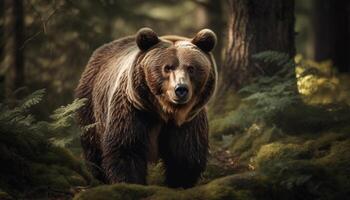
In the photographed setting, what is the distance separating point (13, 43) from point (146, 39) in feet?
17.0

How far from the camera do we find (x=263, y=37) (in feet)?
31.2

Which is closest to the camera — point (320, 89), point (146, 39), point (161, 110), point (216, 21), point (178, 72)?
point (178, 72)

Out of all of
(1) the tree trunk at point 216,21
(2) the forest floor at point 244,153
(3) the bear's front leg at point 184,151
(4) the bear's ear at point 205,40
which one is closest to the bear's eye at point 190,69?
(4) the bear's ear at point 205,40

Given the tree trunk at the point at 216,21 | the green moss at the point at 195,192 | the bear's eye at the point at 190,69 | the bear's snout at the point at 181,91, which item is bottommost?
the green moss at the point at 195,192

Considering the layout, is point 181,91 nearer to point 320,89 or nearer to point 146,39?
point 146,39

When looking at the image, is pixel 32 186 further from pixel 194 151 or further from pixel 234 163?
pixel 234 163

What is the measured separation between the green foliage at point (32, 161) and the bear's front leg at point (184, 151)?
Result: 3.11 feet

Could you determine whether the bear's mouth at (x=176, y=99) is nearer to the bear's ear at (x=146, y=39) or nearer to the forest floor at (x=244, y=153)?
the bear's ear at (x=146, y=39)

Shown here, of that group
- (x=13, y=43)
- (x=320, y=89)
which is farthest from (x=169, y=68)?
(x=13, y=43)

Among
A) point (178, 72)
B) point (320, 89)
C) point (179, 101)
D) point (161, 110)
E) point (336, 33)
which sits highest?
point (336, 33)

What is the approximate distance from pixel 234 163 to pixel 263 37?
2.05 m

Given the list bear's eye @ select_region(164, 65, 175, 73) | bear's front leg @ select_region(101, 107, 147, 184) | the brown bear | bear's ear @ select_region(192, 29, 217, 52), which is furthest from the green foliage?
bear's ear @ select_region(192, 29, 217, 52)

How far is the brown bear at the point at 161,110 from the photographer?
22.7 ft

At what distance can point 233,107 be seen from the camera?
9828 millimetres
